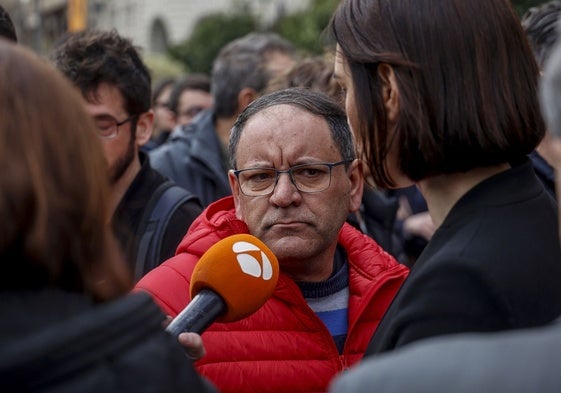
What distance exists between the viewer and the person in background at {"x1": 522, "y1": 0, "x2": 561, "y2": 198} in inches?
175

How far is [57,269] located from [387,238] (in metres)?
3.67

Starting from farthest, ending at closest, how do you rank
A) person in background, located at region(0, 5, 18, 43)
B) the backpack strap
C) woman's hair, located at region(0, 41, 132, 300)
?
the backpack strap
person in background, located at region(0, 5, 18, 43)
woman's hair, located at region(0, 41, 132, 300)

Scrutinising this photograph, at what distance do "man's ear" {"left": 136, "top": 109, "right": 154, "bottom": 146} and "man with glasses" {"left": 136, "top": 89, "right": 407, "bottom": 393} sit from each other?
3.89 feet

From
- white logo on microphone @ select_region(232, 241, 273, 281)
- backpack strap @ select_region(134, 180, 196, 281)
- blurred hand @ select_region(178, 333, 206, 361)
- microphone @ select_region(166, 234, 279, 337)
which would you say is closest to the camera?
blurred hand @ select_region(178, 333, 206, 361)

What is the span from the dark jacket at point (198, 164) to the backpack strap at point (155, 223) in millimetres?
1574

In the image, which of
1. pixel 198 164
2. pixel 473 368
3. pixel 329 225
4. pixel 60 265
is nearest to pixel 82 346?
pixel 60 265

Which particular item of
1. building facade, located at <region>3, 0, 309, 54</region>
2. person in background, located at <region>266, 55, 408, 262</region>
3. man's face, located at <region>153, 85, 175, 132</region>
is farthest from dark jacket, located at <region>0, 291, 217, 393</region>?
building facade, located at <region>3, 0, 309, 54</region>

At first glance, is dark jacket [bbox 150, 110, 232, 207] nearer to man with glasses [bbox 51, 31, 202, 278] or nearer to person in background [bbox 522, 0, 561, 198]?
man with glasses [bbox 51, 31, 202, 278]

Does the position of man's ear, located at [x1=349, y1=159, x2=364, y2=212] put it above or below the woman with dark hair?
below

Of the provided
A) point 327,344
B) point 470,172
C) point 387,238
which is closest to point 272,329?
point 327,344

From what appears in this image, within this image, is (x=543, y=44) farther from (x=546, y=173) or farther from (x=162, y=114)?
(x=162, y=114)

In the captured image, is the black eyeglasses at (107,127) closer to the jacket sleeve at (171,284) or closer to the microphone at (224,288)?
the jacket sleeve at (171,284)

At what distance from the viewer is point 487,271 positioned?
2215 mm

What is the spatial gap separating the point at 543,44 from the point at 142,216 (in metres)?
1.72
